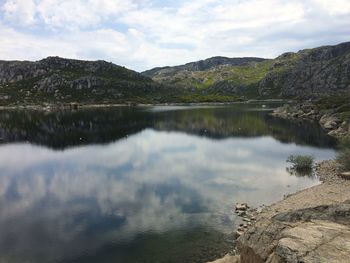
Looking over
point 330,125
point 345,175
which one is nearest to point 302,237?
point 345,175

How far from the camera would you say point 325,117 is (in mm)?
153250

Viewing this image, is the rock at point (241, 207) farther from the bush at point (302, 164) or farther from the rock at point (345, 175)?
the bush at point (302, 164)

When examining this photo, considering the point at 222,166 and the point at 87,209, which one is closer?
the point at 87,209

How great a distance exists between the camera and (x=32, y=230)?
44.9 metres

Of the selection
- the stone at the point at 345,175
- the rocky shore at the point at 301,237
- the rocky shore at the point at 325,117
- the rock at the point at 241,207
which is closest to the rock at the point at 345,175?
the stone at the point at 345,175

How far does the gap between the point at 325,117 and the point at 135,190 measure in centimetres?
11682

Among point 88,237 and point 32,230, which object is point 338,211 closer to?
point 88,237

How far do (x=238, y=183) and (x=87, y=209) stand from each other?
27.7m

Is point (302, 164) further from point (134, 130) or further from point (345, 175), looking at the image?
point (134, 130)

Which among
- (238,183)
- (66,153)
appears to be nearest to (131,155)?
(66,153)

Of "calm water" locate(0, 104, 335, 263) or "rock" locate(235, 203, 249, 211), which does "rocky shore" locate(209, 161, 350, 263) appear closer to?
"calm water" locate(0, 104, 335, 263)

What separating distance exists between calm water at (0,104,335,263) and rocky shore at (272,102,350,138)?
6.80m

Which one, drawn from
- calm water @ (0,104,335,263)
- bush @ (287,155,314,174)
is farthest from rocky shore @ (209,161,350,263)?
bush @ (287,155,314,174)

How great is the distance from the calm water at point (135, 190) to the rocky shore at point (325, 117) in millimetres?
6798
